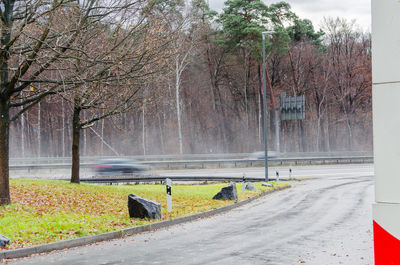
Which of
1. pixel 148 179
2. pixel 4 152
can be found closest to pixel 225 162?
pixel 148 179

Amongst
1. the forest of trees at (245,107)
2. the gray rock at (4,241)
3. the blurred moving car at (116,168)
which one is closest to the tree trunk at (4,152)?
the gray rock at (4,241)

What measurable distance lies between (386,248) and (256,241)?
840 centimetres

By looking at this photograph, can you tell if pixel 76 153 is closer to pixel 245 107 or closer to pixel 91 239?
pixel 91 239

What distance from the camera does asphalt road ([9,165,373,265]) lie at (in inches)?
359

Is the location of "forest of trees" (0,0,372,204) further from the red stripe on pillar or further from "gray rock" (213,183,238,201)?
the red stripe on pillar

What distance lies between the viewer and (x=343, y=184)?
29.5m

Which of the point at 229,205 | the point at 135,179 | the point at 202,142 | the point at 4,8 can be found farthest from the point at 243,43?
the point at 4,8

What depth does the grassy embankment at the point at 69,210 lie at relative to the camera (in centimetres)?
1168

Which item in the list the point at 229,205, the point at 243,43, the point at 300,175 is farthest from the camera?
the point at 243,43

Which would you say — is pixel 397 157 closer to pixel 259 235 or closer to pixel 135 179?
pixel 259 235

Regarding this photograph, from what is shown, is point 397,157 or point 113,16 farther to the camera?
point 113,16

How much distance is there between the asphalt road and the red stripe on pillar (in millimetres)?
6010

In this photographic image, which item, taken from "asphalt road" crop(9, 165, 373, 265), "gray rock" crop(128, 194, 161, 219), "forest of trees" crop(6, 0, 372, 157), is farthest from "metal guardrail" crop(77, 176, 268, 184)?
"forest of trees" crop(6, 0, 372, 157)

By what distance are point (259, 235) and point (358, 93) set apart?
176ft
